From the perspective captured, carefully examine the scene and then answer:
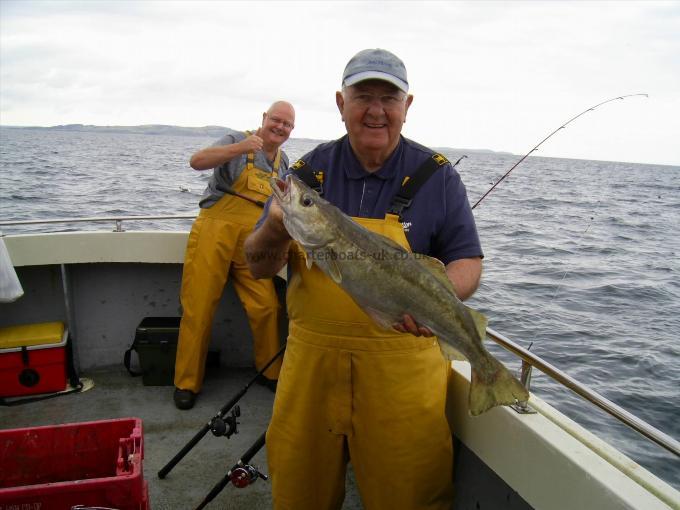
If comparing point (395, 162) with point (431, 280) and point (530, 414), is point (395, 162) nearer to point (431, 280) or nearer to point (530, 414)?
point (431, 280)

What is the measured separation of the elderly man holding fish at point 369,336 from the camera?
273cm

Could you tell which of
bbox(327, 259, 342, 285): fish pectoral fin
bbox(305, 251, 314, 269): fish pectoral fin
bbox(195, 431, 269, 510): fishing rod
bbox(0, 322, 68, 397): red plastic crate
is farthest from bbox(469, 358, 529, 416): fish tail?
bbox(0, 322, 68, 397): red plastic crate

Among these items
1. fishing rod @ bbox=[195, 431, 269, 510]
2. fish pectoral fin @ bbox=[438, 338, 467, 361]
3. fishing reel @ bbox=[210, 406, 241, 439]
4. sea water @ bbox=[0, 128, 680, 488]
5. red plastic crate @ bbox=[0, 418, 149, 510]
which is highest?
fish pectoral fin @ bbox=[438, 338, 467, 361]

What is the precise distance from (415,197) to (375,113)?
46 centimetres

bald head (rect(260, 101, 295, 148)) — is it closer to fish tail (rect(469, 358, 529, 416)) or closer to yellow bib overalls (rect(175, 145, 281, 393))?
yellow bib overalls (rect(175, 145, 281, 393))

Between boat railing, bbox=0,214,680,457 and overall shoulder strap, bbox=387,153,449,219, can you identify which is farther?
overall shoulder strap, bbox=387,153,449,219

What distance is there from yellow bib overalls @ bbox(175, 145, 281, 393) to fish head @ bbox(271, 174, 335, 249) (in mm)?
2570

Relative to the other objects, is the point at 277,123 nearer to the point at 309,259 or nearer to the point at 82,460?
the point at 309,259

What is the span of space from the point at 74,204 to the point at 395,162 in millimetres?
21454

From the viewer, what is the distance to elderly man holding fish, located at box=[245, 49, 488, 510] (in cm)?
Answer: 273

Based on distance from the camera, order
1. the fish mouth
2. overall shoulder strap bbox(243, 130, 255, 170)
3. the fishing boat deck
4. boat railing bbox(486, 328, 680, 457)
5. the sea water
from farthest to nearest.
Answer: the sea water, overall shoulder strap bbox(243, 130, 255, 170), the fishing boat deck, the fish mouth, boat railing bbox(486, 328, 680, 457)

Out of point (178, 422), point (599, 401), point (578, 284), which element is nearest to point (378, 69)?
point (599, 401)

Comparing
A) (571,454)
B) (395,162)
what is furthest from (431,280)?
(571,454)

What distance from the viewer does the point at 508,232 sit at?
20328 mm
